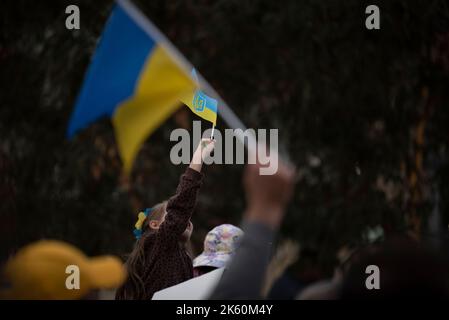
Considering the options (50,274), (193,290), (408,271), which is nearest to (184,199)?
(193,290)

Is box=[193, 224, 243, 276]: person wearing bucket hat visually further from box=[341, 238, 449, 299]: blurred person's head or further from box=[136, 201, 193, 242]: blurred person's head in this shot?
box=[341, 238, 449, 299]: blurred person's head

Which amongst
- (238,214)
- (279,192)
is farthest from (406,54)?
(279,192)

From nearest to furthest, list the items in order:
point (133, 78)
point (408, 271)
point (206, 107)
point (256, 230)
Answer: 1. point (408, 271)
2. point (256, 230)
3. point (133, 78)
4. point (206, 107)

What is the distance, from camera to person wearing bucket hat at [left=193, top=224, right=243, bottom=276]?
328 cm

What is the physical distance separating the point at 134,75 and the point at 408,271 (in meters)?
Result: 1.06

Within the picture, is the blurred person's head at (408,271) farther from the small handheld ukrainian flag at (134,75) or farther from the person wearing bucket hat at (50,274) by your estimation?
the small handheld ukrainian flag at (134,75)

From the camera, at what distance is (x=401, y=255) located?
1.67 m

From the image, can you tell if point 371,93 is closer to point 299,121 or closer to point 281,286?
point 299,121

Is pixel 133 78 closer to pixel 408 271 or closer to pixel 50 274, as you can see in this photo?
pixel 50 274

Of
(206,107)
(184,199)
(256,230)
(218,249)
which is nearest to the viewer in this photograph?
(256,230)

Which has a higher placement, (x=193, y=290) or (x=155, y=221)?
(x=155, y=221)

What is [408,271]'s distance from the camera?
1650 millimetres

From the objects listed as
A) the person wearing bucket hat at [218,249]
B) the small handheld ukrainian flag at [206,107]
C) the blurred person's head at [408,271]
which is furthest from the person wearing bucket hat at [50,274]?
the person wearing bucket hat at [218,249]

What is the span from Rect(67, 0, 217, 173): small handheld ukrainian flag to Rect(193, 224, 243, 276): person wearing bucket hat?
1.00 metres
